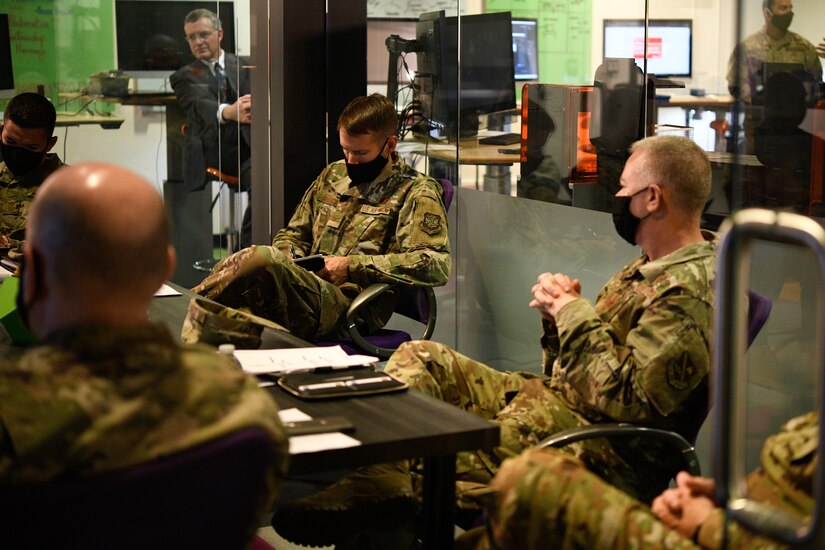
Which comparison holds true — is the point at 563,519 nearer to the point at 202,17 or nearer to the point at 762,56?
the point at 762,56

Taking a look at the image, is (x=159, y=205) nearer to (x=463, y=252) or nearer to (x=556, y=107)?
(x=556, y=107)

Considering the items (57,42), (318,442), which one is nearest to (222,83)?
(57,42)

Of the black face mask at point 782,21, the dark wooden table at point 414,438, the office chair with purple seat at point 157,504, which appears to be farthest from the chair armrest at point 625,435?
the black face mask at point 782,21

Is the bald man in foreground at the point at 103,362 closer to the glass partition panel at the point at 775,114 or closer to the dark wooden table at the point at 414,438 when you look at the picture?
the dark wooden table at the point at 414,438

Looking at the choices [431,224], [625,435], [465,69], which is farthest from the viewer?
[465,69]

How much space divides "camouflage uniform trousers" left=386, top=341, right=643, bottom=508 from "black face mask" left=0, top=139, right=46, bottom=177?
2.63m

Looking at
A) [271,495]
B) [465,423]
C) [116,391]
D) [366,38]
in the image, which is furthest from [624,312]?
[366,38]

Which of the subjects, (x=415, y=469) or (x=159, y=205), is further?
(x=415, y=469)

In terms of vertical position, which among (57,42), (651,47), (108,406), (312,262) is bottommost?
(312,262)

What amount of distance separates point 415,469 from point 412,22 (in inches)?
115

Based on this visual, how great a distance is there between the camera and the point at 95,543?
4.04 ft

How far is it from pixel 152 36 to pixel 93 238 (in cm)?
514

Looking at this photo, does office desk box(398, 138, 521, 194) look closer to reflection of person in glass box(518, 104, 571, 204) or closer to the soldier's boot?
reflection of person in glass box(518, 104, 571, 204)

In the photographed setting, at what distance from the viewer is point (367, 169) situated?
4262mm
